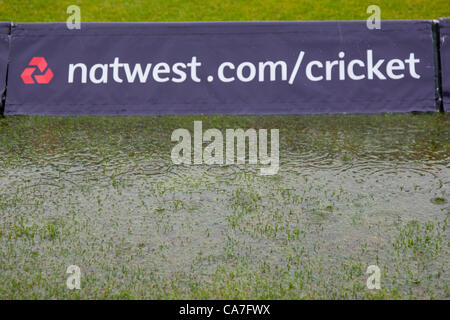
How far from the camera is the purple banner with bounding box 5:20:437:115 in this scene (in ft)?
26.9

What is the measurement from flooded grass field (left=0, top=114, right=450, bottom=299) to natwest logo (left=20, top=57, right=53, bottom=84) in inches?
46.0

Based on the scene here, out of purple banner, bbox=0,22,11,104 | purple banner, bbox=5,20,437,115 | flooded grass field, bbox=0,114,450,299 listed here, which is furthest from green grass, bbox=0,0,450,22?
flooded grass field, bbox=0,114,450,299

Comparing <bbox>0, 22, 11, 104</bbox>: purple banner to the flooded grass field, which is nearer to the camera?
the flooded grass field

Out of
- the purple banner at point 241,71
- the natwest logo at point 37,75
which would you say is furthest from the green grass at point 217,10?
the natwest logo at point 37,75

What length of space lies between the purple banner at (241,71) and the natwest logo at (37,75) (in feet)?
0.05

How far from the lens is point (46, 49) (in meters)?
8.41

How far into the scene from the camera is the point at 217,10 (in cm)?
1315

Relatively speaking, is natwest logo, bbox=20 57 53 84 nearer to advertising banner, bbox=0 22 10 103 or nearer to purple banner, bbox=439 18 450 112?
advertising banner, bbox=0 22 10 103

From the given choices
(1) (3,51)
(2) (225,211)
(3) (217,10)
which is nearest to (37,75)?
(1) (3,51)

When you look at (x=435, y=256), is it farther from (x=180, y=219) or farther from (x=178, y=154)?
(x=178, y=154)

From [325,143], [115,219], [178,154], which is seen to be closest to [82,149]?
[178,154]

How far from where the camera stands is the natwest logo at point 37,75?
8383 millimetres

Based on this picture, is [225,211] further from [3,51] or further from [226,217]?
[3,51]

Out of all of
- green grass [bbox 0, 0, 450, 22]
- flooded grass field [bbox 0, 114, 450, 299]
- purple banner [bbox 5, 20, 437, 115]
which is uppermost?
green grass [bbox 0, 0, 450, 22]
